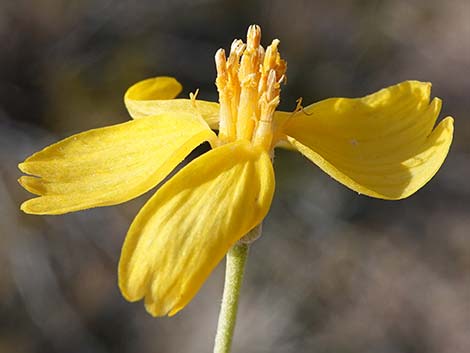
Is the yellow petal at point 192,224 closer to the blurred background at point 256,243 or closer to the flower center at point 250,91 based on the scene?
the flower center at point 250,91

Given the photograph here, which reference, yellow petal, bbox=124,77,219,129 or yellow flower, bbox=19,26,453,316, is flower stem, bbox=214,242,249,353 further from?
yellow petal, bbox=124,77,219,129

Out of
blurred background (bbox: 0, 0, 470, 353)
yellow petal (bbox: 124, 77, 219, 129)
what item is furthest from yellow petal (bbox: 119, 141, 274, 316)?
blurred background (bbox: 0, 0, 470, 353)

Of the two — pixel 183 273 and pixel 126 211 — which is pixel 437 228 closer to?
pixel 126 211

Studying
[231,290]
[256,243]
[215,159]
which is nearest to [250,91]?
[215,159]

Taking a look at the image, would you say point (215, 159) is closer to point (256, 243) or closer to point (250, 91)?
point (250, 91)

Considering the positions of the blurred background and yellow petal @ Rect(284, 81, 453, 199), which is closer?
yellow petal @ Rect(284, 81, 453, 199)

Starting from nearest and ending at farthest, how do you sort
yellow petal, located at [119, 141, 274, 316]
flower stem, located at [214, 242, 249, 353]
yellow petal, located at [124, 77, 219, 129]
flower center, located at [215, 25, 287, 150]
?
1. yellow petal, located at [119, 141, 274, 316]
2. flower stem, located at [214, 242, 249, 353]
3. flower center, located at [215, 25, 287, 150]
4. yellow petal, located at [124, 77, 219, 129]

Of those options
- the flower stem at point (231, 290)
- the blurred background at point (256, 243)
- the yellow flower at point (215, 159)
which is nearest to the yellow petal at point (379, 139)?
the yellow flower at point (215, 159)
